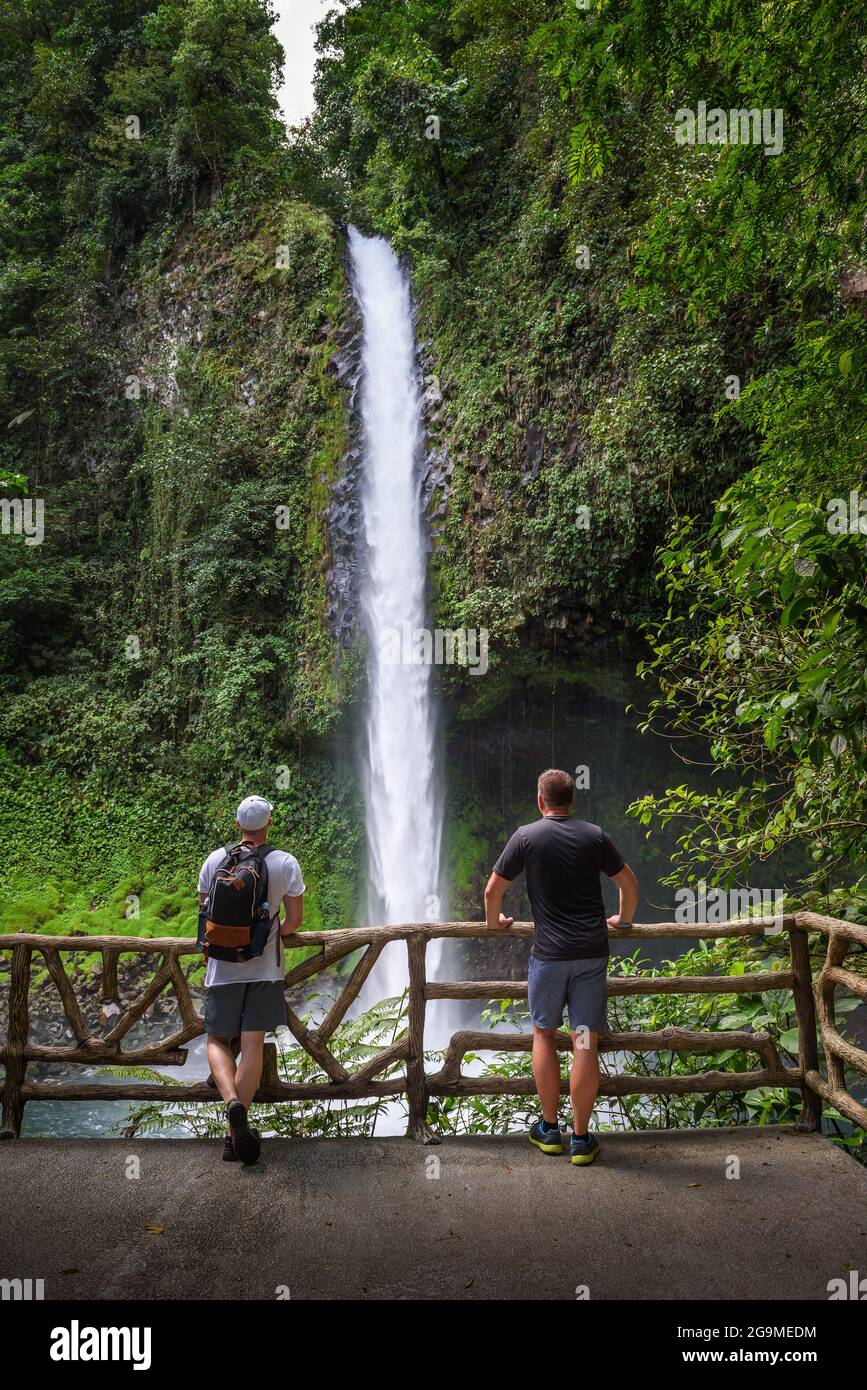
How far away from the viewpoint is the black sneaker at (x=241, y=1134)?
3730mm

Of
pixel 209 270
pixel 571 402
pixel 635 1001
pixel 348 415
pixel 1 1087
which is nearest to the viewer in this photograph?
pixel 1 1087

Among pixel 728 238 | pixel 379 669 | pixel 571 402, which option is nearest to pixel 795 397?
pixel 728 238

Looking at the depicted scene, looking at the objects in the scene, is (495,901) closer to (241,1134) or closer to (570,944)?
(570,944)

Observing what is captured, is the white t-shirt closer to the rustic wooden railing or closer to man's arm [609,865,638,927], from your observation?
the rustic wooden railing

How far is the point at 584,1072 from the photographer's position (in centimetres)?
372

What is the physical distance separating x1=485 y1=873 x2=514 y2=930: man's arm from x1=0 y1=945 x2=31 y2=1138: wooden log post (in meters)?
2.47

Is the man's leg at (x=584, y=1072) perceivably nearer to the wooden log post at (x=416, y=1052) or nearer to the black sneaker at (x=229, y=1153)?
the wooden log post at (x=416, y=1052)

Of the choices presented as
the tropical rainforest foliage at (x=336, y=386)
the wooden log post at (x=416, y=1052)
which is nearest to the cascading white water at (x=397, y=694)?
the tropical rainforest foliage at (x=336, y=386)

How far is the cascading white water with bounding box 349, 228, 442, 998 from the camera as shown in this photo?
12.9 meters

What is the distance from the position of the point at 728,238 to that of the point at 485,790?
1074cm

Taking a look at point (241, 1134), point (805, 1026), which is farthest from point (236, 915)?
point (805, 1026)

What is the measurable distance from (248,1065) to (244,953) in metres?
0.52
